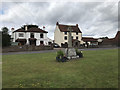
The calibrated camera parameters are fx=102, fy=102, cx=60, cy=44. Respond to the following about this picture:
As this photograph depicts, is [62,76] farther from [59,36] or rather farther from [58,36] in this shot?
[58,36]

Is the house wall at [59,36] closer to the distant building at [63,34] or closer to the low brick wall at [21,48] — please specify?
the distant building at [63,34]

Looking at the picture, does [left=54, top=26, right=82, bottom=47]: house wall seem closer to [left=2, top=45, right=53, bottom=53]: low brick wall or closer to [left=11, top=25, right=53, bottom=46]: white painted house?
[left=11, top=25, right=53, bottom=46]: white painted house

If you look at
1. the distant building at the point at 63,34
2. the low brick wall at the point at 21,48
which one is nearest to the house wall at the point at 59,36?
the distant building at the point at 63,34

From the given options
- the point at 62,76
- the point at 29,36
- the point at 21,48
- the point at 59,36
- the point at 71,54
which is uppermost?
the point at 59,36

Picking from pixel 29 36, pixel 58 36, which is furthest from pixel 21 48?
pixel 58 36

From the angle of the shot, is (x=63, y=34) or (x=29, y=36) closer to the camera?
(x=29, y=36)

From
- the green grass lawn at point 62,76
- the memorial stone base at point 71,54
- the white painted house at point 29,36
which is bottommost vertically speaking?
the green grass lawn at point 62,76

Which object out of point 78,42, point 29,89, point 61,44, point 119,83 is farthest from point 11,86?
point 78,42

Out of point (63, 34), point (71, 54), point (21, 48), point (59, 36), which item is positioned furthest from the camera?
point (59, 36)

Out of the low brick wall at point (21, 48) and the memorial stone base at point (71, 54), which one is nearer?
the memorial stone base at point (71, 54)

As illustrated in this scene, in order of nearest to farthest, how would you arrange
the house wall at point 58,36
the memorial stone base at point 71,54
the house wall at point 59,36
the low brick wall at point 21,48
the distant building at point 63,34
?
the memorial stone base at point 71,54, the low brick wall at point 21,48, the house wall at point 59,36, the distant building at point 63,34, the house wall at point 58,36

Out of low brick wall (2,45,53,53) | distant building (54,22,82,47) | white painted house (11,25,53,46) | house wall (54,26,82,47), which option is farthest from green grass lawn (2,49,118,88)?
distant building (54,22,82,47)

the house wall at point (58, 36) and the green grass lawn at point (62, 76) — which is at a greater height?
the house wall at point (58, 36)

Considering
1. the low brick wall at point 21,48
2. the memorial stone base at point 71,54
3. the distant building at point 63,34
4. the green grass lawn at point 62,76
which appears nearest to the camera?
the green grass lawn at point 62,76
